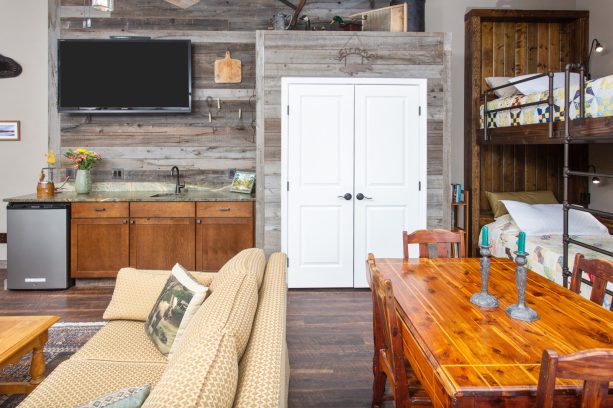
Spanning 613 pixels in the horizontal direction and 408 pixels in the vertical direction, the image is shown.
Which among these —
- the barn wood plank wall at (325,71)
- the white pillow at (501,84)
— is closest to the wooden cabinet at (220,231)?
the barn wood plank wall at (325,71)

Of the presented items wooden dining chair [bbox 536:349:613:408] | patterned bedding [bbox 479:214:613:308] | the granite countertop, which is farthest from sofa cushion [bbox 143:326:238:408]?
the granite countertop

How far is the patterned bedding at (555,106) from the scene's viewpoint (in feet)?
11.6

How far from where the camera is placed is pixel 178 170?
19.1 ft

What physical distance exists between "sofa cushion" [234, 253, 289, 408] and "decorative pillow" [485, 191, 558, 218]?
4.06 meters

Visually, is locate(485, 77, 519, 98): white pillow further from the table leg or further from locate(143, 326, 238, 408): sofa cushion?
locate(143, 326, 238, 408): sofa cushion

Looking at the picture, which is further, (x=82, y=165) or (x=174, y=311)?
(x=82, y=165)

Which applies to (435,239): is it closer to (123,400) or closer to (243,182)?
(123,400)

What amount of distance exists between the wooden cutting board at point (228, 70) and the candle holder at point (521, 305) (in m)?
4.34

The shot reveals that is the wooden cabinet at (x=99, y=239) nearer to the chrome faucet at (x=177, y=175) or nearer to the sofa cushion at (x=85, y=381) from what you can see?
the chrome faucet at (x=177, y=175)

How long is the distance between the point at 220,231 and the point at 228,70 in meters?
1.76

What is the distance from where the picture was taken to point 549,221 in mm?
5191

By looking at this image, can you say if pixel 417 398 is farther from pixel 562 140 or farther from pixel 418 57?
pixel 418 57

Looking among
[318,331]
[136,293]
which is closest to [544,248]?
[318,331]

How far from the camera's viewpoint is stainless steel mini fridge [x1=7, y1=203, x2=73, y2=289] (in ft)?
16.7
